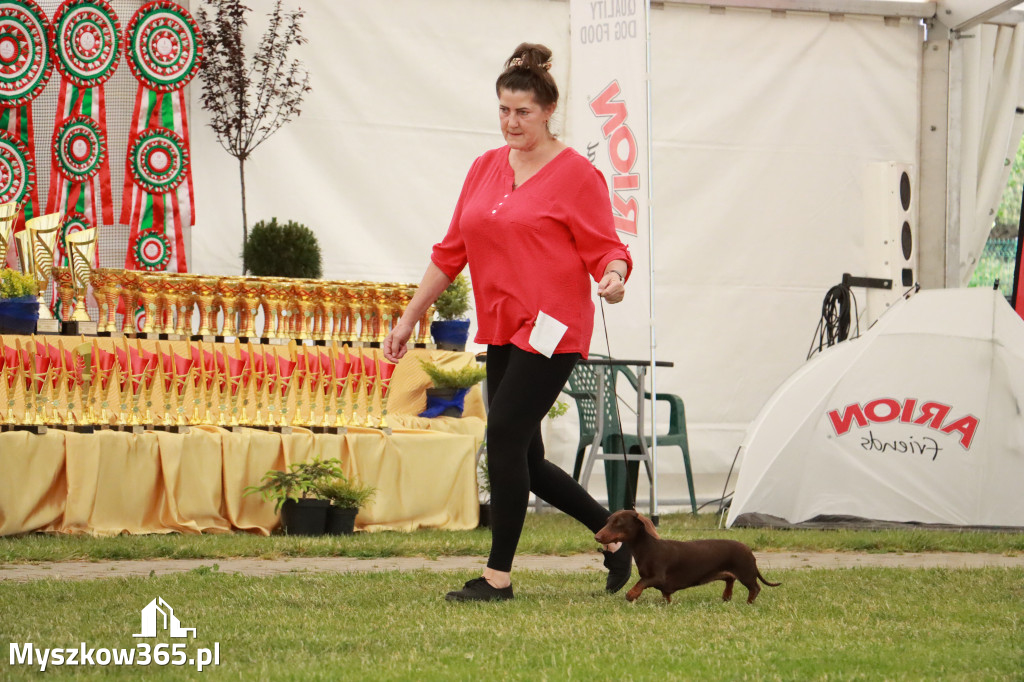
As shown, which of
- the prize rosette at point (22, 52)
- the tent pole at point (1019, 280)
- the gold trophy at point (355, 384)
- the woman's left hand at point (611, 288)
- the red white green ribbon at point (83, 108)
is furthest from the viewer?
the tent pole at point (1019, 280)

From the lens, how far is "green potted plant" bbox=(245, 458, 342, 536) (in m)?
5.78

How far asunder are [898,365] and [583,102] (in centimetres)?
214

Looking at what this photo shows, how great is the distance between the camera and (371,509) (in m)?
6.14

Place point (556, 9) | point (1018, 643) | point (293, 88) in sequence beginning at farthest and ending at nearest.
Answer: point (556, 9) → point (293, 88) → point (1018, 643)

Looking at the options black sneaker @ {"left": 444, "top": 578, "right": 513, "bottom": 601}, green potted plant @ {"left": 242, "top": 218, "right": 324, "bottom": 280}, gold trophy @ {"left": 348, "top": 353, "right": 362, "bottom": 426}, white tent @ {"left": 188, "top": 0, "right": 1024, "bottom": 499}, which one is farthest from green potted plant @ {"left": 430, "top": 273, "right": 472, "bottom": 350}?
black sneaker @ {"left": 444, "top": 578, "right": 513, "bottom": 601}

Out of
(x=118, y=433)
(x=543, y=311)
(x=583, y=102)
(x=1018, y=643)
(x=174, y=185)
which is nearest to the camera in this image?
(x=1018, y=643)

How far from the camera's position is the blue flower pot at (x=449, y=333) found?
6746 millimetres

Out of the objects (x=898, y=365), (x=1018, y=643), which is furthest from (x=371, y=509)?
(x=1018, y=643)

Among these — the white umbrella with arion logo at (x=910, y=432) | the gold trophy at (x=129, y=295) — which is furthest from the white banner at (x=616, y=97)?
the gold trophy at (x=129, y=295)

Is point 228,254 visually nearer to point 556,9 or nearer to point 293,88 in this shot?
point 293,88

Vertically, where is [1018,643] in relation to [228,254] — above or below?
below

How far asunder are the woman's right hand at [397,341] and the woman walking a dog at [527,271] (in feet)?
0.83

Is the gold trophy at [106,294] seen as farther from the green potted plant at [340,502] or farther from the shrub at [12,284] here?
the green potted plant at [340,502]

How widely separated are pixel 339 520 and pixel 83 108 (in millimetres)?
3044
